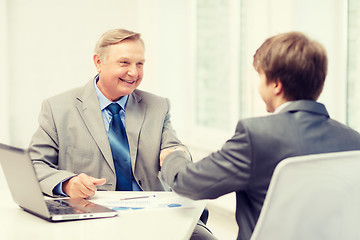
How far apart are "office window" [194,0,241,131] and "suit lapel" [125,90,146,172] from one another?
169 cm

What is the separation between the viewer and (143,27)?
4867 mm

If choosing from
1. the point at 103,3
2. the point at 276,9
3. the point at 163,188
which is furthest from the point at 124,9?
the point at 163,188

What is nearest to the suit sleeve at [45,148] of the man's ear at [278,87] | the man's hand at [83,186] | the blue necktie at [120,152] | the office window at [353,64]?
the man's hand at [83,186]

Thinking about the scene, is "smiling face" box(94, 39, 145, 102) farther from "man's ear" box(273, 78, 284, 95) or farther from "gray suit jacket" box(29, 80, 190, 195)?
"man's ear" box(273, 78, 284, 95)

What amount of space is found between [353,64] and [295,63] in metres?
1.78

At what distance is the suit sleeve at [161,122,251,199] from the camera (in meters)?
1.45

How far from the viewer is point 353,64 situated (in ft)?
10.2

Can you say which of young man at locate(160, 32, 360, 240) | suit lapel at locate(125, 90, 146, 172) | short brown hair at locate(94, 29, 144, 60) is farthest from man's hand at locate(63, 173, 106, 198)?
short brown hair at locate(94, 29, 144, 60)

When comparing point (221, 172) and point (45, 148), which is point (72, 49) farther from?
point (221, 172)

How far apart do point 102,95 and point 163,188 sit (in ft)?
1.74

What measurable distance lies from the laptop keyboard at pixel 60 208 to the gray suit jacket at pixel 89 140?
0.39m

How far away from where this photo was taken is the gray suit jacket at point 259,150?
144cm

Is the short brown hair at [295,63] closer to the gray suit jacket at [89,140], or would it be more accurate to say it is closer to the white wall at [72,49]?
the gray suit jacket at [89,140]

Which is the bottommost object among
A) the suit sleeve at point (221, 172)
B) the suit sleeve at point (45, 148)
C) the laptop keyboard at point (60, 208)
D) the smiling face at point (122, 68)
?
the laptop keyboard at point (60, 208)
